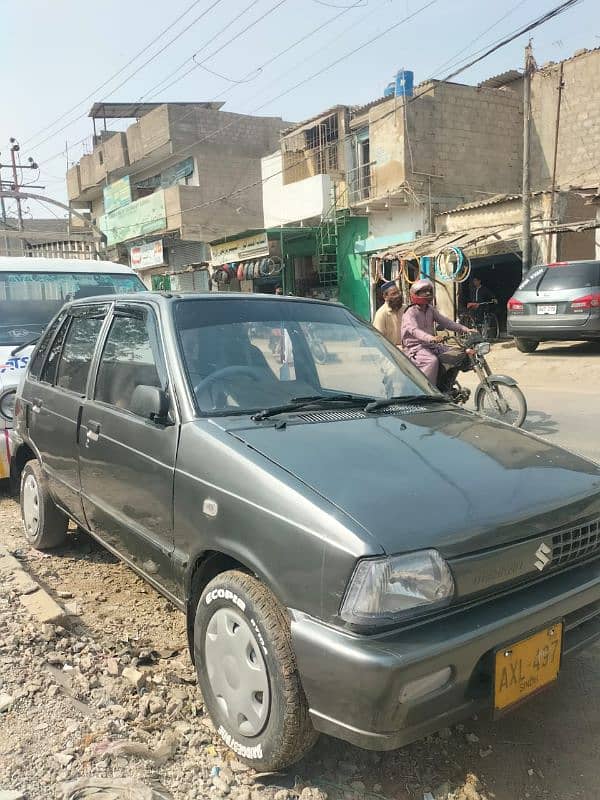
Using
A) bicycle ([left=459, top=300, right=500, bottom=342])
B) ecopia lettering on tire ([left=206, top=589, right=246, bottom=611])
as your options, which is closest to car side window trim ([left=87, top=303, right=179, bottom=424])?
ecopia lettering on tire ([left=206, top=589, right=246, bottom=611])

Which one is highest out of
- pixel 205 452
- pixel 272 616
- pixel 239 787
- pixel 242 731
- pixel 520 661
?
pixel 205 452

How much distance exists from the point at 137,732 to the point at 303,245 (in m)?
24.2

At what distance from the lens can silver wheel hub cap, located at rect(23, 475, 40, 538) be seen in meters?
4.36

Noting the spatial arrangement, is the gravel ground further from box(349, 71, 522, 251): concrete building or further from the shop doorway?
box(349, 71, 522, 251): concrete building

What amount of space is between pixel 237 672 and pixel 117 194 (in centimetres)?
3644

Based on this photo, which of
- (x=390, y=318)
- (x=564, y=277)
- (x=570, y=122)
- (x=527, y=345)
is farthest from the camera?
(x=570, y=122)

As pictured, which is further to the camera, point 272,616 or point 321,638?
point 272,616

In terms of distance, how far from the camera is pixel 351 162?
22.1 meters

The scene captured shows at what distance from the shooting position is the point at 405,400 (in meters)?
3.13

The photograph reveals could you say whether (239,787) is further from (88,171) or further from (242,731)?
(88,171)

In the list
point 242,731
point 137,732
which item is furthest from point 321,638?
point 137,732

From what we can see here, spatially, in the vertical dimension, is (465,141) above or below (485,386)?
above

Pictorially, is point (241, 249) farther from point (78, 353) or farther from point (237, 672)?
point (237, 672)

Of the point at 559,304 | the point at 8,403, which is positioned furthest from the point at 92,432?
the point at 559,304
